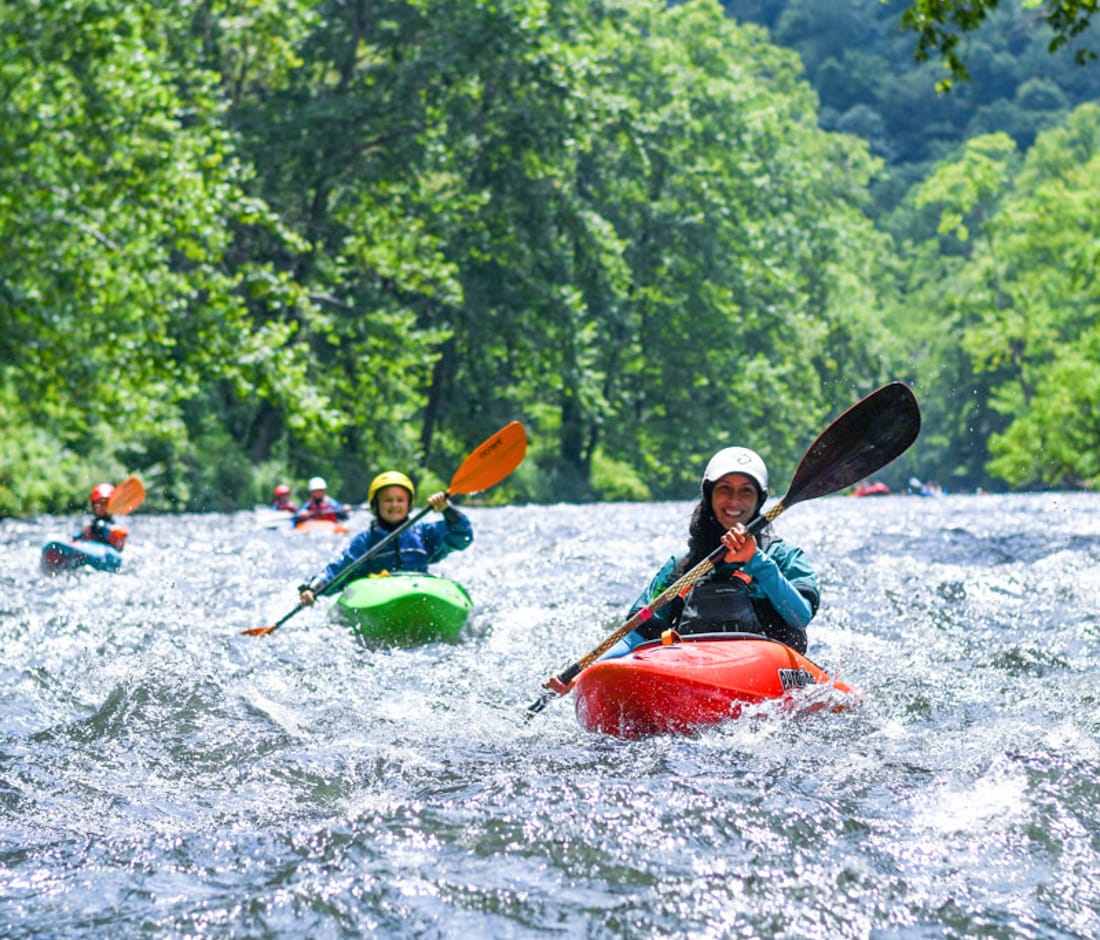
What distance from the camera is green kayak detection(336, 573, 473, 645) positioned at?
25.6 feet

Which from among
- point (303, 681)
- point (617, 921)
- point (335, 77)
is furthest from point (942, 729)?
point (335, 77)

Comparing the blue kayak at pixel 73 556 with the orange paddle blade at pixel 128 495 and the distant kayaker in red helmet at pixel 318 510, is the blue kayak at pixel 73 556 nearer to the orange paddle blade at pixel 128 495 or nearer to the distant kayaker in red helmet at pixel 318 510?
the orange paddle blade at pixel 128 495

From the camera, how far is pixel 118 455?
20.8 meters

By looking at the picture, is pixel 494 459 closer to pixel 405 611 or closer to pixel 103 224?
pixel 405 611

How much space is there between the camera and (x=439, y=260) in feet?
71.7

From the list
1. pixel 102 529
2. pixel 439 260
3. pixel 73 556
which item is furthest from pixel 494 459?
pixel 439 260

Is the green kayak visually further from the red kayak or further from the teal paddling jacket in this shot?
the red kayak

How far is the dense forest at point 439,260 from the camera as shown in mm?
15609

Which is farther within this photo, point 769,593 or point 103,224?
point 103,224

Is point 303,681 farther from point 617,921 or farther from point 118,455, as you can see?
point 118,455

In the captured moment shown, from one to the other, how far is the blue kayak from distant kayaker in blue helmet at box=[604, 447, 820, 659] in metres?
6.77

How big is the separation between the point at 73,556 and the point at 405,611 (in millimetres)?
4440

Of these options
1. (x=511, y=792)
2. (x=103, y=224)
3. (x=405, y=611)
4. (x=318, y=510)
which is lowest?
(x=318, y=510)

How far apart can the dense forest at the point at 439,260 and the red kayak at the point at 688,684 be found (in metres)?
11.4
